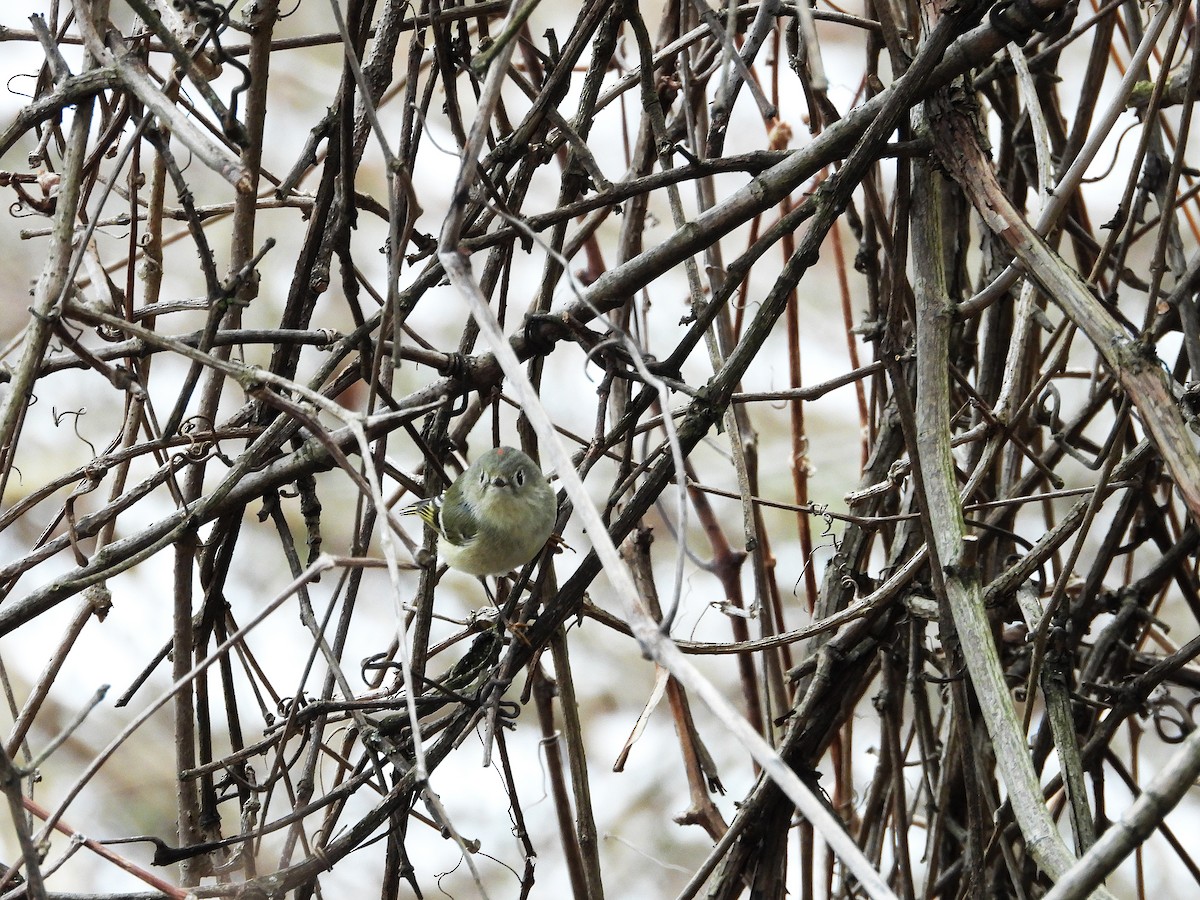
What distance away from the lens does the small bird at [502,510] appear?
2500 millimetres

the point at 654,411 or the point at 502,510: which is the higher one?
the point at 654,411

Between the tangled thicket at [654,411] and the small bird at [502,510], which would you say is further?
the small bird at [502,510]

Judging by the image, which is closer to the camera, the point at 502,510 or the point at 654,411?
the point at 502,510

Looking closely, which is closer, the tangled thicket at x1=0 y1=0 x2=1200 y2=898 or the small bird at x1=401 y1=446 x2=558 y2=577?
the tangled thicket at x1=0 y1=0 x2=1200 y2=898

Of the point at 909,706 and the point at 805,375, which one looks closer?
the point at 909,706

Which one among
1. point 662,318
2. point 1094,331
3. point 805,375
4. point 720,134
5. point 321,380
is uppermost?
point 662,318

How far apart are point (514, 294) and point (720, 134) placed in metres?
3.68

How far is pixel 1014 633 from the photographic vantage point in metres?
2.51

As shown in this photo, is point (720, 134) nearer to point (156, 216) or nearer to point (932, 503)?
point (932, 503)

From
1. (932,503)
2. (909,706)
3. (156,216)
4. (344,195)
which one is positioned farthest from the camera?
(909,706)

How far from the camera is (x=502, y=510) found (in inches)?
98.8

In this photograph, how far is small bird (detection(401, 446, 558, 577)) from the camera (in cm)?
250

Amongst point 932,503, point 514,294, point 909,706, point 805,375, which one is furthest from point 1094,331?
point 514,294

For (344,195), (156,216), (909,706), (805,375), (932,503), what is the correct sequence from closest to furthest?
(932,503) < (344,195) < (156,216) < (909,706) < (805,375)
